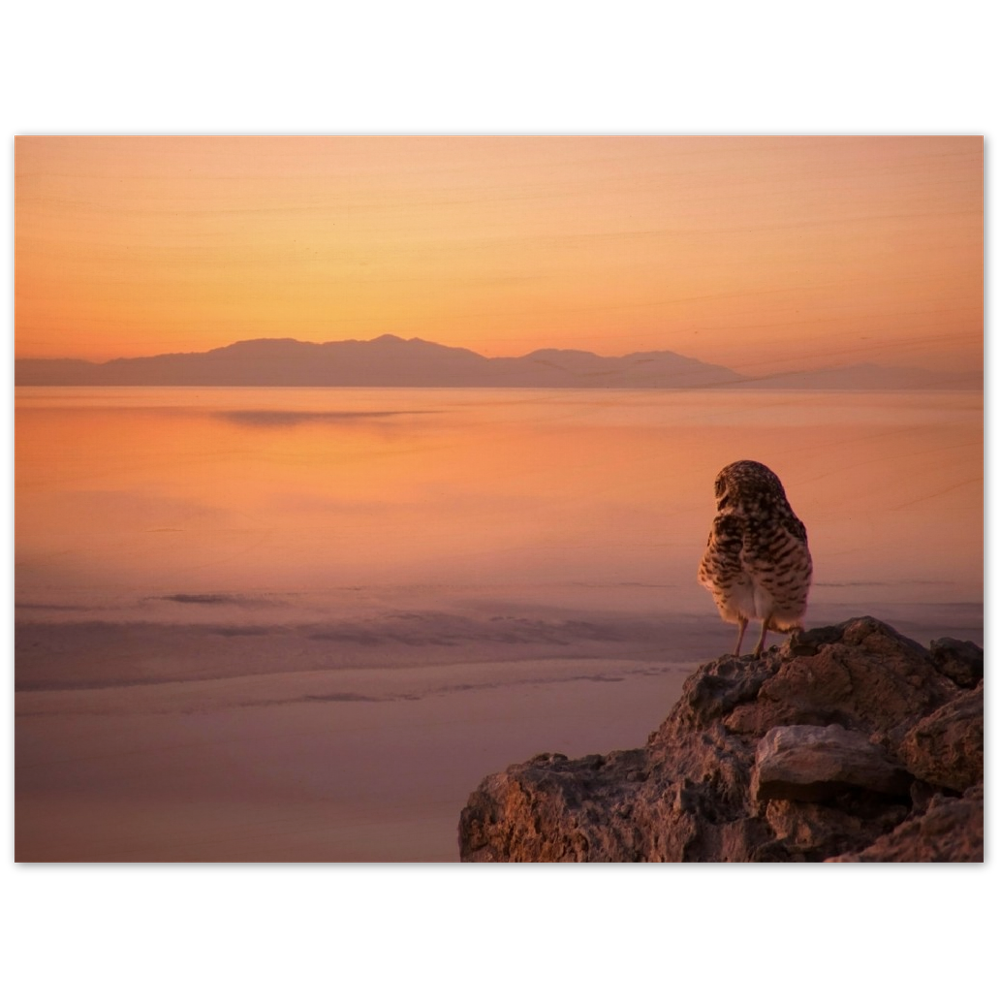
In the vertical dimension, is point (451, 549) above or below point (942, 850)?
above

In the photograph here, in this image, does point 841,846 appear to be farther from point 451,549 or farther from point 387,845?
point 451,549

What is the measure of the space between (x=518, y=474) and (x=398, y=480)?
0.48 meters

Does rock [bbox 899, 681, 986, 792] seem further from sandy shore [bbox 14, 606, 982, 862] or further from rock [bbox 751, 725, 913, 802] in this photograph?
sandy shore [bbox 14, 606, 982, 862]

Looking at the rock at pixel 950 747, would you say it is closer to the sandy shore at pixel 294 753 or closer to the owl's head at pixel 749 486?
the owl's head at pixel 749 486

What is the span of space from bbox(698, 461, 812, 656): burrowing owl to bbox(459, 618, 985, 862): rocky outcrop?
23 centimetres

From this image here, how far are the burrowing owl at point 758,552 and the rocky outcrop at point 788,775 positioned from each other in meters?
0.23

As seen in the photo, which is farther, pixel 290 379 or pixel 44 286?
pixel 290 379

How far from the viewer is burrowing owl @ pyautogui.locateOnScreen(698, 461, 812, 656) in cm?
345

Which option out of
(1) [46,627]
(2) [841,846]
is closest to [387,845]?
(1) [46,627]

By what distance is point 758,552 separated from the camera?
3451 millimetres

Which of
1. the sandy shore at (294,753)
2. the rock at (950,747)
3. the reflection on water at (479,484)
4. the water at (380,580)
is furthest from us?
the reflection on water at (479,484)

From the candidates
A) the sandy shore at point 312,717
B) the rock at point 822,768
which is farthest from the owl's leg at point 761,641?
the sandy shore at point 312,717

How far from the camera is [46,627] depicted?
13.3 ft

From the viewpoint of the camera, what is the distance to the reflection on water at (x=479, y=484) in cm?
425
